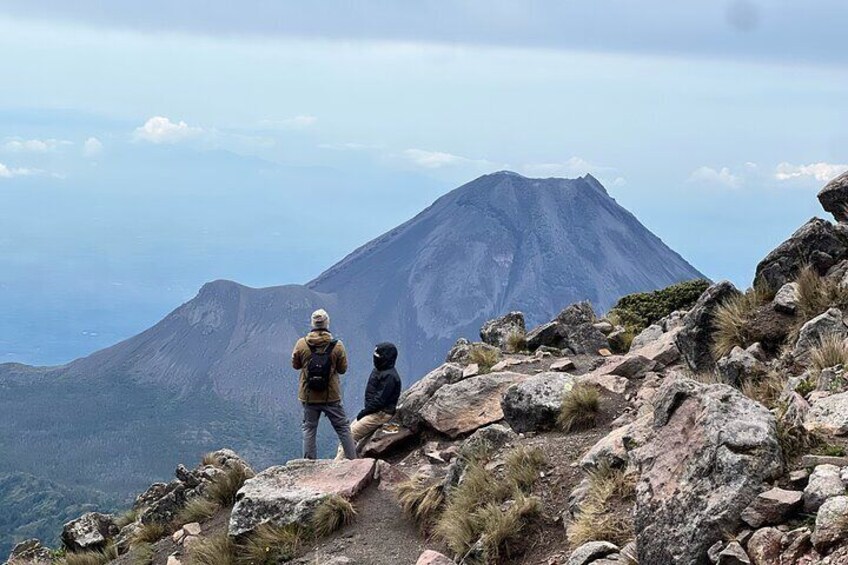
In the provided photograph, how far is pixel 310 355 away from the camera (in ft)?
45.9

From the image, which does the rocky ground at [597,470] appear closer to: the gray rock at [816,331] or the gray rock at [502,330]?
the gray rock at [816,331]

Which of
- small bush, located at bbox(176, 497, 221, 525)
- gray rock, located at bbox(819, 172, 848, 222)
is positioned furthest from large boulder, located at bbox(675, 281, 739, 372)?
small bush, located at bbox(176, 497, 221, 525)

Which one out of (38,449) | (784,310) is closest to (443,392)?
(784,310)

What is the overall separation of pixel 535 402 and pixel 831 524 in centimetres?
742

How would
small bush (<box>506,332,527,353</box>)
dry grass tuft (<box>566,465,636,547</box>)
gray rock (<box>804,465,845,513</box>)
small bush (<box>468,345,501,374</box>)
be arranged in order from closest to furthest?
1. gray rock (<box>804,465,845,513</box>)
2. dry grass tuft (<box>566,465,636,547</box>)
3. small bush (<box>468,345,501,374</box>)
4. small bush (<box>506,332,527,353</box>)

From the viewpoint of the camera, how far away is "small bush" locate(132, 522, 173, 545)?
14766 millimetres

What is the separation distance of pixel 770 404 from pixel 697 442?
2.06 m

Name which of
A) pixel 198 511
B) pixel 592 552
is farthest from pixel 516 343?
pixel 592 552

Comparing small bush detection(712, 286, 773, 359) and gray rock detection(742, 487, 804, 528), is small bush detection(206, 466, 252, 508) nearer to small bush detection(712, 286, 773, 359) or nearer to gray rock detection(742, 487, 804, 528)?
small bush detection(712, 286, 773, 359)

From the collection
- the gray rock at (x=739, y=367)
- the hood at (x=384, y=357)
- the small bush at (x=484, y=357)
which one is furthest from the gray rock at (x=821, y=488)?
the small bush at (x=484, y=357)

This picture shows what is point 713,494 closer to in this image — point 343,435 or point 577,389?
point 577,389

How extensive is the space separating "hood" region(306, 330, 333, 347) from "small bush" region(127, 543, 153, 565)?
4550 millimetres

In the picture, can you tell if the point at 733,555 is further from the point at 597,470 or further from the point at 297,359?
the point at 297,359

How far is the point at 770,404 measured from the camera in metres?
8.75
